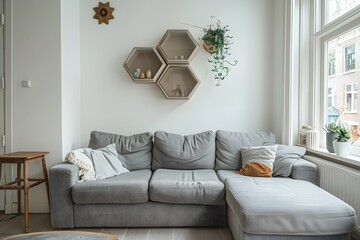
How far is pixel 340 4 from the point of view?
257cm

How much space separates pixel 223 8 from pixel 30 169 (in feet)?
10.1

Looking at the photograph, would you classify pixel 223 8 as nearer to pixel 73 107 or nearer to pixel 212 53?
pixel 212 53

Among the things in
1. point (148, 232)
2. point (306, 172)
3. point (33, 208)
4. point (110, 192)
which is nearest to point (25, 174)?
point (33, 208)

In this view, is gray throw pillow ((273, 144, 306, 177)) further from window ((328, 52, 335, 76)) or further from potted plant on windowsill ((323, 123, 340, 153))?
window ((328, 52, 335, 76))

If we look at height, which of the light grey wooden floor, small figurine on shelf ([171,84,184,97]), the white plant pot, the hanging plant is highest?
the hanging plant

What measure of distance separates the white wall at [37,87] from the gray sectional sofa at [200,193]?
536mm

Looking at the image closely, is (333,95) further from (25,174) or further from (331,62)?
(25,174)

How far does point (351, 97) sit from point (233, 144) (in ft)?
4.20

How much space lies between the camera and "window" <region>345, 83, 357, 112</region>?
2.37 metres

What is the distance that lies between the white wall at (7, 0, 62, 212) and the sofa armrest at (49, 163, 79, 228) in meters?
0.53

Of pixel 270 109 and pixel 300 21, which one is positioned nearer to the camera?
pixel 300 21

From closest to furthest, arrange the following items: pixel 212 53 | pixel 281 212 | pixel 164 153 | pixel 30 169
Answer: pixel 281 212 → pixel 30 169 → pixel 164 153 → pixel 212 53

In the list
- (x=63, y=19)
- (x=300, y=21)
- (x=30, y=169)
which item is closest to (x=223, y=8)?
(x=300, y=21)

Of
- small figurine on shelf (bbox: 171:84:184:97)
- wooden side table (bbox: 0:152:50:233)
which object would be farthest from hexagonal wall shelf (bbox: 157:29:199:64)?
wooden side table (bbox: 0:152:50:233)
